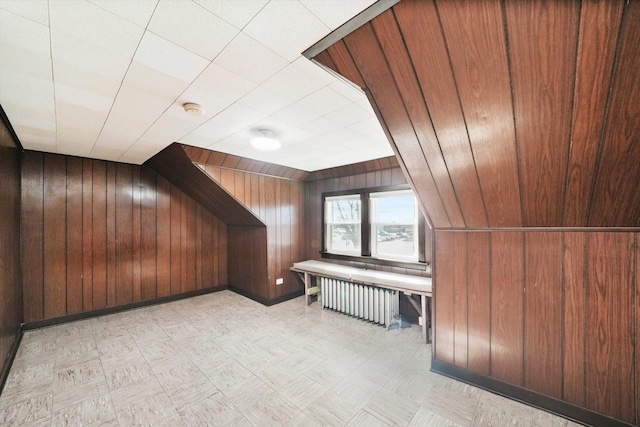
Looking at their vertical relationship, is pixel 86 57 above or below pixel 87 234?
above

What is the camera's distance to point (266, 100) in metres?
2.08

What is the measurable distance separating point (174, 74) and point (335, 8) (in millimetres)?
1203

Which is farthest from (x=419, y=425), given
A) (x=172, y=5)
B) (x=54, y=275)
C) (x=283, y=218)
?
(x=54, y=275)

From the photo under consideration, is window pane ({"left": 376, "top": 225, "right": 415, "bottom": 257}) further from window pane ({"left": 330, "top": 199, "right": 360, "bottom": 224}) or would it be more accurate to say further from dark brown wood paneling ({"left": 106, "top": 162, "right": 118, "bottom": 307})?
dark brown wood paneling ({"left": 106, "top": 162, "right": 118, "bottom": 307})

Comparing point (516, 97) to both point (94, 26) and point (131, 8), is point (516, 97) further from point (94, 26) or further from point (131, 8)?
point (94, 26)

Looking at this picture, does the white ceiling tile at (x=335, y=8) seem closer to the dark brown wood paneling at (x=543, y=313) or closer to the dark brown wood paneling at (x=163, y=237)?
the dark brown wood paneling at (x=543, y=313)

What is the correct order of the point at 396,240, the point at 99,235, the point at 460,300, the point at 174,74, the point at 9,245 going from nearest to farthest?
the point at 174,74 → the point at 460,300 → the point at 9,245 → the point at 396,240 → the point at 99,235

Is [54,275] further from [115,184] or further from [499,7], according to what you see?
[499,7]

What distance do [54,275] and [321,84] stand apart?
472cm

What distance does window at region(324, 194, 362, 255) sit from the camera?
4441 millimetres

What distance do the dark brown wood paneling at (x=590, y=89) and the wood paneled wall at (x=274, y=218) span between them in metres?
3.87

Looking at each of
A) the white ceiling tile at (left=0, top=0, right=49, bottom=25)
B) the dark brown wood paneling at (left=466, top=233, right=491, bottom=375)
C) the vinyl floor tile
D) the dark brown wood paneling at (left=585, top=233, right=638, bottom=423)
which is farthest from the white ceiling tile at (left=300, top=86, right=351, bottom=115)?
the vinyl floor tile

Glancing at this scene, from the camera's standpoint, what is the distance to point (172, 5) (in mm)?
1172

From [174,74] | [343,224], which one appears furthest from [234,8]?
[343,224]
